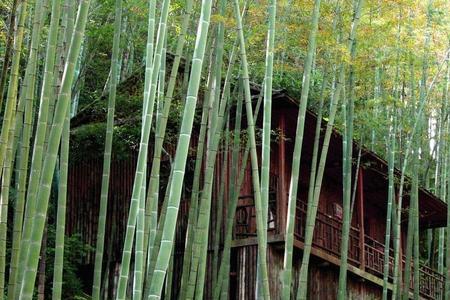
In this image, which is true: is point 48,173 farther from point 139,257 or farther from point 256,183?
point 256,183

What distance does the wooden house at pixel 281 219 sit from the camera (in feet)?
32.4

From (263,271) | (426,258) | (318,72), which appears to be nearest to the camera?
(263,271)

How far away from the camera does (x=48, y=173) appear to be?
4.23 metres

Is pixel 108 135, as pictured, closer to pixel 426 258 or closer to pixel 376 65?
pixel 376 65

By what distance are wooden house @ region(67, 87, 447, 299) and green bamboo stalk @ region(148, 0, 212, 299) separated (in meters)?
5.53

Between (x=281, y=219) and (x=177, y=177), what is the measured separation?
230 inches

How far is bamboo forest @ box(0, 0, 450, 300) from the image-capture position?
16.3 feet

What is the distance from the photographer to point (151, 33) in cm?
538

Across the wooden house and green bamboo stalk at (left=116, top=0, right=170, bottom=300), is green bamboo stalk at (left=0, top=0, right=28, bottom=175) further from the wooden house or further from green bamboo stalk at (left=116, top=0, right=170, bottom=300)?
the wooden house

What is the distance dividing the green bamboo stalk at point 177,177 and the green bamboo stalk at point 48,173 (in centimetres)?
67

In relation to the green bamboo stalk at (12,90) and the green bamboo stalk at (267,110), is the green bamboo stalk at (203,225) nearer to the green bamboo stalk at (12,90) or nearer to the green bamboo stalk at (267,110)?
the green bamboo stalk at (267,110)

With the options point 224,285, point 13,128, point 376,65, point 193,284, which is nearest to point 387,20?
point 376,65

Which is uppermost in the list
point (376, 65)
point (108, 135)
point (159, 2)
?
point (159, 2)

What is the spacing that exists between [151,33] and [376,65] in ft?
14.7
